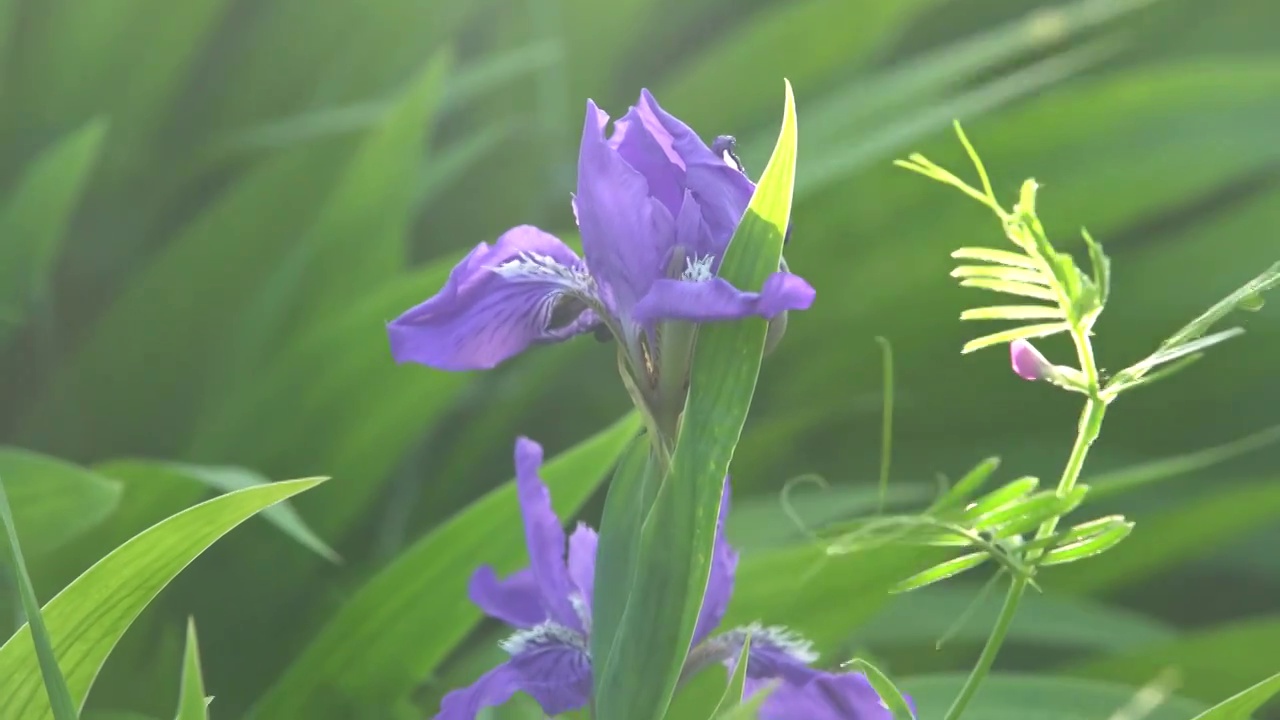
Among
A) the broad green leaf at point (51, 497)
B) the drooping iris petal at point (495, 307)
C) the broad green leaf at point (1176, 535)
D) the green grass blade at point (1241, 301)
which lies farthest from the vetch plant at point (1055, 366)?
the broad green leaf at point (1176, 535)

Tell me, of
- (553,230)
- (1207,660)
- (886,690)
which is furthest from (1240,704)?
(553,230)

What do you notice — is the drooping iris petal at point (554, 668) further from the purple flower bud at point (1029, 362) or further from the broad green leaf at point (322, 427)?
the broad green leaf at point (322, 427)

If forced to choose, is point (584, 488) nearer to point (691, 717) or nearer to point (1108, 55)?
point (691, 717)

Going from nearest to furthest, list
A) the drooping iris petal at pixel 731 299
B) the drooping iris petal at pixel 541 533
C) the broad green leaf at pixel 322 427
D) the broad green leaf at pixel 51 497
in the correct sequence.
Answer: the drooping iris petal at pixel 731 299
the drooping iris petal at pixel 541 533
the broad green leaf at pixel 51 497
the broad green leaf at pixel 322 427

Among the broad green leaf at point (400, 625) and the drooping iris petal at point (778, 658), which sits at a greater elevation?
the drooping iris petal at point (778, 658)

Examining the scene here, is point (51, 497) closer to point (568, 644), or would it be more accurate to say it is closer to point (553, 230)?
point (568, 644)

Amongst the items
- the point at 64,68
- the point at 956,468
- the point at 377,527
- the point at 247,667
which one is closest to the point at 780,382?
the point at 956,468
